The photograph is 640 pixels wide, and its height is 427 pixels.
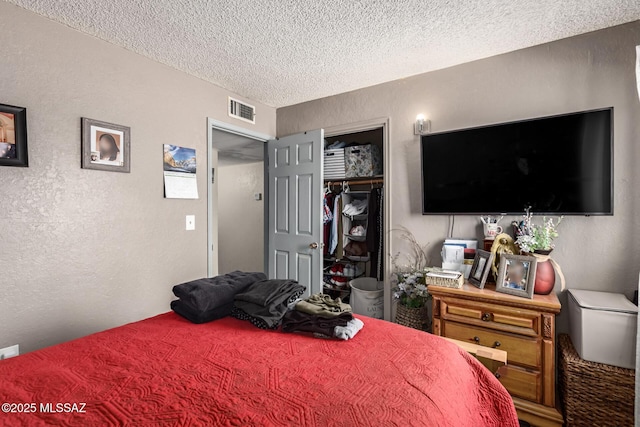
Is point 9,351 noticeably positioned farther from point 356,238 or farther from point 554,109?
point 554,109

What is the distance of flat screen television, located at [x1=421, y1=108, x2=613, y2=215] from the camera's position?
6.17 feet

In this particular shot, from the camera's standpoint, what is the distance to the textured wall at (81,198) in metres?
1.71

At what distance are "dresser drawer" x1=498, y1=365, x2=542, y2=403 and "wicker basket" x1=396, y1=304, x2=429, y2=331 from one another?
69 centimetres

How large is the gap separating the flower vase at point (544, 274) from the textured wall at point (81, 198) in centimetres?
269

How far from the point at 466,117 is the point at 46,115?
2.95 m

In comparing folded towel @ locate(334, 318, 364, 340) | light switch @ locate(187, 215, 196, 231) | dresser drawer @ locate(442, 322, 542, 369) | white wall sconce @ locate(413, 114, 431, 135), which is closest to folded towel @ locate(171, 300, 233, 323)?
folded towel @ locate(334, 318, 364, 340)

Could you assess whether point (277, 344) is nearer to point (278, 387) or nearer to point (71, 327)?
point (278, 387)

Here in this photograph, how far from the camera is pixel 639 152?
1.86m

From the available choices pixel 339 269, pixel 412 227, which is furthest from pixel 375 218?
pixel 339 269

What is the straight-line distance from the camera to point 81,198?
196 centimetres

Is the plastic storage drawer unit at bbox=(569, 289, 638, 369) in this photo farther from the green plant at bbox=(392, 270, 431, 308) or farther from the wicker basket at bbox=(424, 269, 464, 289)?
the green plant at bbox=(392, 270, 431, 308)

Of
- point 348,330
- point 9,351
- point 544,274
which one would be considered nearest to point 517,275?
point 544,274

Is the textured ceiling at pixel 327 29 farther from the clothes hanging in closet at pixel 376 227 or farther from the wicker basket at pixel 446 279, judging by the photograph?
the wicker basket at pixel 446 279

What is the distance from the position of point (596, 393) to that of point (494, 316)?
0.59 meters
